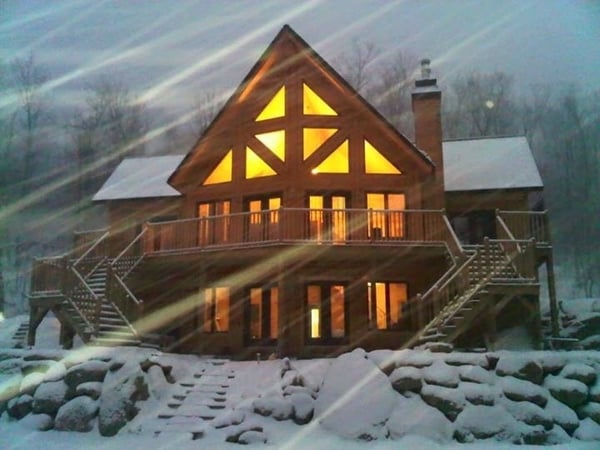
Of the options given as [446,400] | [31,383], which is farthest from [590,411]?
[31,383]

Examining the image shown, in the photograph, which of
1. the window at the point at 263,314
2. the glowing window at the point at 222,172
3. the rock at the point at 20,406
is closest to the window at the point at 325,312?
the window at the point at 263,314

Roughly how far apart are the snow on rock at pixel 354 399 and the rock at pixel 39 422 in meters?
5.53

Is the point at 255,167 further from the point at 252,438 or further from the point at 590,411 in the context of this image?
the point at 590,411

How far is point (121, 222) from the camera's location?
2048cm

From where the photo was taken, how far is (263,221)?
53.6 feet

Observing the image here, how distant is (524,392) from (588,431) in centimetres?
118

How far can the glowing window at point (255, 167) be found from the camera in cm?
1691

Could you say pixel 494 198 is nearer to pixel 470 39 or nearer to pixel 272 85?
pixel 272 85

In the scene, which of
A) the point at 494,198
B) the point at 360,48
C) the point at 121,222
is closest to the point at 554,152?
the point at 360,48

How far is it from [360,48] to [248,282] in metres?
27.0

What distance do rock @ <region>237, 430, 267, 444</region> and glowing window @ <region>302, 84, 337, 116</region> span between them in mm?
10907

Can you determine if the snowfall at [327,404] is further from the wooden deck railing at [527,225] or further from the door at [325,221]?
the wooden deck railing at [527,225]

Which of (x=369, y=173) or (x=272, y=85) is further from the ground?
(x=272, y=85)

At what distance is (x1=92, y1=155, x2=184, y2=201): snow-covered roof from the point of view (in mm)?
20469
